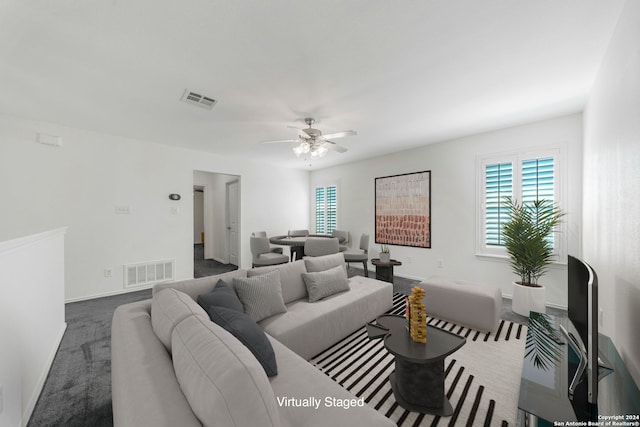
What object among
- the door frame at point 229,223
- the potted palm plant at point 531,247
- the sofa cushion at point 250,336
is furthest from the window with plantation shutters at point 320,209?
the sofa cushion at point 250,336

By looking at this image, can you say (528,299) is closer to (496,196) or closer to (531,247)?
(531,247)

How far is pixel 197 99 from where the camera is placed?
267cm

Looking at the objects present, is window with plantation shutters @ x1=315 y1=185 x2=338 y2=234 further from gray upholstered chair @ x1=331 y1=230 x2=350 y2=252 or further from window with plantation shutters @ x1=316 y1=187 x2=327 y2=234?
gray upholstered chair @ x1=331 y1=230 x2=350 y2=252

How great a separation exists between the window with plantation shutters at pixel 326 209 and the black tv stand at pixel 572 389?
4.95m

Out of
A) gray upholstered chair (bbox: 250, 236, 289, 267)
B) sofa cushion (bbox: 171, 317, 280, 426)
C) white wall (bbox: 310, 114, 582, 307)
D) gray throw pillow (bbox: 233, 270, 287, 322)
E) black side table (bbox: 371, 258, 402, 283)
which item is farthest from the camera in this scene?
gray upholstered chair (bbox: 250, 236, 289, 267)

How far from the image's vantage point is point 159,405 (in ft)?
2.57

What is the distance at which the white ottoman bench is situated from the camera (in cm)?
252

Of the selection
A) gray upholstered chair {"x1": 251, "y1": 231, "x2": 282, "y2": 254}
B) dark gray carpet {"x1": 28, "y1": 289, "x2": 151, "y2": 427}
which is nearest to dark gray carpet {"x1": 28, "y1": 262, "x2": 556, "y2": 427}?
dark gray carpet {"x1": 28, "y1": 289, "x2": 151, "y2": 427}

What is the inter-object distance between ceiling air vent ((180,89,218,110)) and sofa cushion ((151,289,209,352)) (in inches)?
83.5

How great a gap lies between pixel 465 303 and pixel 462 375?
3.11 feet

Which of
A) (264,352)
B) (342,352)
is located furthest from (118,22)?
(342,352)

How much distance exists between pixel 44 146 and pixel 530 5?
18.2 ft

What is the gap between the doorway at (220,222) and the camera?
584 centimetres

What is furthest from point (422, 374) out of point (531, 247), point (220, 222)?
point (220, 222)
